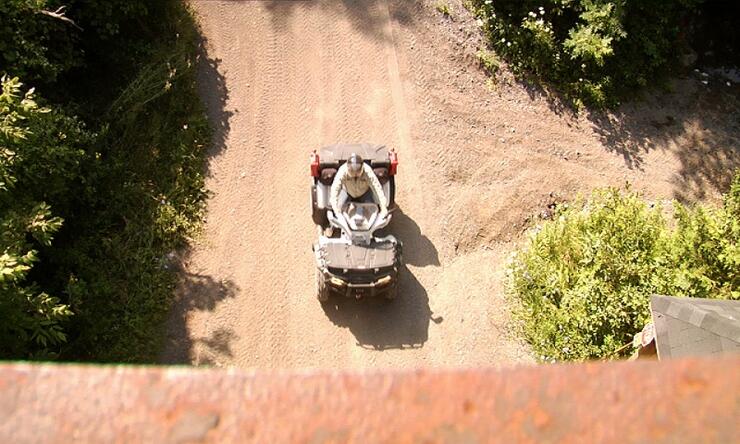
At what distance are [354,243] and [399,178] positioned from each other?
7.71 feet

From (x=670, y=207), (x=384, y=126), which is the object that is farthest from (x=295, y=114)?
(x=670, y=207)

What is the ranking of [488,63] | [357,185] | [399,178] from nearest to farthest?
1. [357,185]
2. [399,178]
3. [488,63]

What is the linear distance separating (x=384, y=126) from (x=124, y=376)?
33.1 ft

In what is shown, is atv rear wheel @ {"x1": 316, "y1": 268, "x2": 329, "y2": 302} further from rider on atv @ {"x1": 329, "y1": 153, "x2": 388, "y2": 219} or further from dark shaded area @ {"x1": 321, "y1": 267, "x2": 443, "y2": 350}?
rider on atv @ {"x1": 329, "y1": 153, "x2": 388, "y2": 219}

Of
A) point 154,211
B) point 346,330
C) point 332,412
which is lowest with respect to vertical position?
point 346,330

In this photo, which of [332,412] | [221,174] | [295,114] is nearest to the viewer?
[332,412]

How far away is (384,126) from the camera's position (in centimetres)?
1130

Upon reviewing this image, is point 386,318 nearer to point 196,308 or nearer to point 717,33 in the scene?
point 196,308

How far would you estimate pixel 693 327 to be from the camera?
688 cm

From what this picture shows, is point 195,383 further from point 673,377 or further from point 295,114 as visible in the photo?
point 295,114

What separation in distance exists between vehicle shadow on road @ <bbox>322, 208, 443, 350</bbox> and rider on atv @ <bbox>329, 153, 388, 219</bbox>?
1.32 metres

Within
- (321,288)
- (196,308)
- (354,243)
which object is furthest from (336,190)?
(196,308)

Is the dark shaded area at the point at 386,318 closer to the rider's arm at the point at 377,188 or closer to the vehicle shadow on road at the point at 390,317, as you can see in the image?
the vehicle shadow on road at the point at 390,317

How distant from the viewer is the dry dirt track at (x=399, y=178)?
939cm
